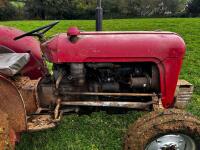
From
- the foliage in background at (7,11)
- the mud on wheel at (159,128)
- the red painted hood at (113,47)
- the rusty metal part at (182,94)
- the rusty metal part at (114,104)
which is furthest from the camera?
the foliage in background at (7,11)

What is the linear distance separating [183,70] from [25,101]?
4621mm

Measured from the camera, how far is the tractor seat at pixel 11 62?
3.74 metres

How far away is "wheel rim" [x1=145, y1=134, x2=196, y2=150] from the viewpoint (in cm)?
378

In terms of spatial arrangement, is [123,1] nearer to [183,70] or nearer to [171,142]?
[183,70]

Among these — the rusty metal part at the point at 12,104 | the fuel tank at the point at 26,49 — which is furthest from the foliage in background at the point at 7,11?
the rusty metal part at the point at 12,104

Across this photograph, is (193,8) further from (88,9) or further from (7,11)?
(7,11)

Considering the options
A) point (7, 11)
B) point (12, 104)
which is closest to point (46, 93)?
point (12, 104)

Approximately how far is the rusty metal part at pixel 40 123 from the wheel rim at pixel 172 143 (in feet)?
2.94

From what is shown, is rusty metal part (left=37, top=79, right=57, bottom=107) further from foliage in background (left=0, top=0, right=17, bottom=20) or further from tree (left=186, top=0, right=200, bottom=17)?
tree (left=186, top=0, right=200, bottom=17)

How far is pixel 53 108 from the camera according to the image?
4199 mm

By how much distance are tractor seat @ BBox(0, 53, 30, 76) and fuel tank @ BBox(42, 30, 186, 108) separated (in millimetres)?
241

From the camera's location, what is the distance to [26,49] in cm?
459

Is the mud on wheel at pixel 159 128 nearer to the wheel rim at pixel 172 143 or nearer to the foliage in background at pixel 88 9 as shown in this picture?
the wheel rim at pixel 172 143

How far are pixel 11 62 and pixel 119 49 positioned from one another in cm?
97
